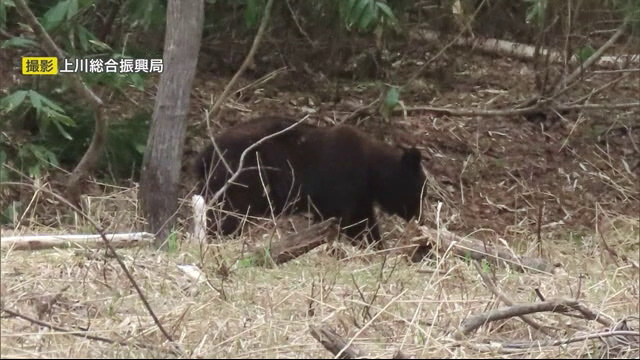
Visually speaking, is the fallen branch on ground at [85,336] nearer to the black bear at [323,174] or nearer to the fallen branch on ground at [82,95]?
the fallen branch on ground at [82,95]

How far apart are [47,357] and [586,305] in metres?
2.50

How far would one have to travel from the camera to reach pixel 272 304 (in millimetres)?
5055

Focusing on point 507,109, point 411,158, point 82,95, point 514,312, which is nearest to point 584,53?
point 507,109

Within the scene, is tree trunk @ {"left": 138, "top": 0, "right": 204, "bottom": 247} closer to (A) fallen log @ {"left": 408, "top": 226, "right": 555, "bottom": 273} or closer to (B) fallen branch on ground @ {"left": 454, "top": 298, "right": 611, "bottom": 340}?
(A) fallen log @ {"left": 408, "top": 226, "right": 555, "bottom": 273}

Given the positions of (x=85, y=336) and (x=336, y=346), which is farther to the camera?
(x=85, y=336)

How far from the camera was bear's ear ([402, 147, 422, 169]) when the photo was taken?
9.97 metres

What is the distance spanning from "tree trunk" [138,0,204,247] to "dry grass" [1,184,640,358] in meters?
1.74

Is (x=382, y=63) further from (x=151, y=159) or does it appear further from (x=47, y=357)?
(x=47, y=357)

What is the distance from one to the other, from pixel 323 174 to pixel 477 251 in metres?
3.74

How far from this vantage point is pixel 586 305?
512 cm

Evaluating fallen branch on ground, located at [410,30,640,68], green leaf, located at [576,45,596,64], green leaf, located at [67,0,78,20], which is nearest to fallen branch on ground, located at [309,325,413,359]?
green leaf, located at [67,0,78,20]

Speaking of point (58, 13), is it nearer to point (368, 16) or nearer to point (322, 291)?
point (368, 16)

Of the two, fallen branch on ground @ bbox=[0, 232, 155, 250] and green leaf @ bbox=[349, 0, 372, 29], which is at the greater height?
green leaf @ bbox=[349, 0, 372, 29]

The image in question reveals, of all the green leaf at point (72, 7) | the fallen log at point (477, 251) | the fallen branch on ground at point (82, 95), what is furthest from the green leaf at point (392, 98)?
the green leaf at point (72, 7)
